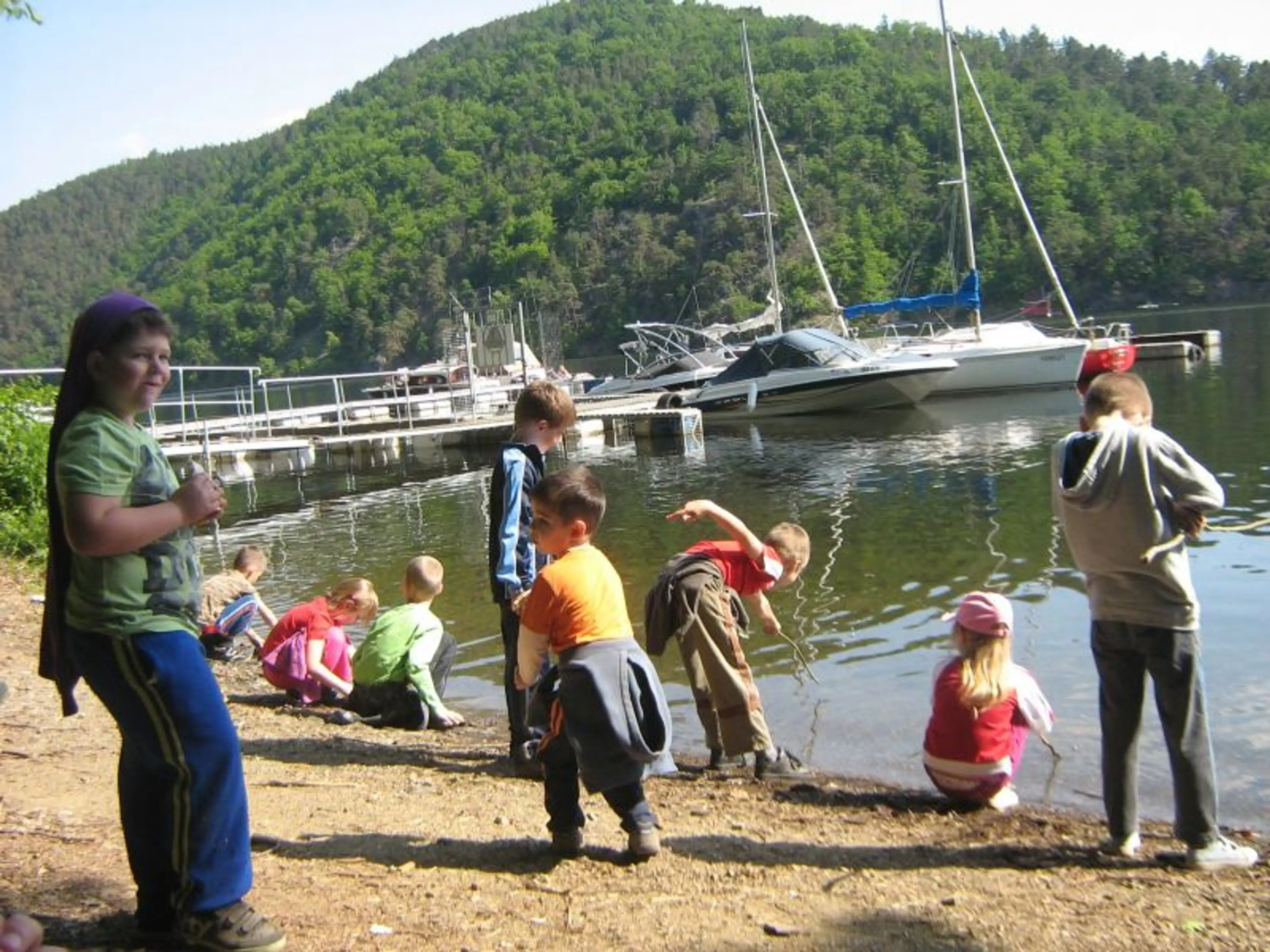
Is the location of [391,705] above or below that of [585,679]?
below

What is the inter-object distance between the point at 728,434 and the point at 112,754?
87.6 ft

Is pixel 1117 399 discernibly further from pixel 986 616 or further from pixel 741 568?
pixel 741 568

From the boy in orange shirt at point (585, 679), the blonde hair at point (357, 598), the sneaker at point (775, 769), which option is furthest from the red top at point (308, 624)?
the boy in orange shirt at point (585, 679)

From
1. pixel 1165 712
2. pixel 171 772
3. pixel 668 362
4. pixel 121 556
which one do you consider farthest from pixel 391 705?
pixel 668 362

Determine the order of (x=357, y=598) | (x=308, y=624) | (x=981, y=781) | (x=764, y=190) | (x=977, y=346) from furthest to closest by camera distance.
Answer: (x=764, y=190), (x=977, y=346), (x=357, y=598), (x=308, y=624), (x=981, y=781)

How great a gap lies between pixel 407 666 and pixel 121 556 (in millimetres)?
4239

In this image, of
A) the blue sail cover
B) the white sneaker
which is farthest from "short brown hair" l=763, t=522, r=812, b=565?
the blue sail cover

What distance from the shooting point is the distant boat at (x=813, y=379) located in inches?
1286

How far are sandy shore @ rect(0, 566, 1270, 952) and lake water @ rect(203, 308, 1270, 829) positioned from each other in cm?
109

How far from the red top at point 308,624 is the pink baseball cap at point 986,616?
14.2ft

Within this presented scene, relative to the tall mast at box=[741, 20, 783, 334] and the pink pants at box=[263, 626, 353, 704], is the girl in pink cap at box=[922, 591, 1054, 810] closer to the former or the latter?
the pink pants at box=[263, 626, 353, 704]

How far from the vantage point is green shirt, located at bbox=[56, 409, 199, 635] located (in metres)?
3.11

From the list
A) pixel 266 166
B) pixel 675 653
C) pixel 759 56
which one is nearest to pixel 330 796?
pixel 675 653

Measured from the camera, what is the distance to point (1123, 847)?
14.6 feet
